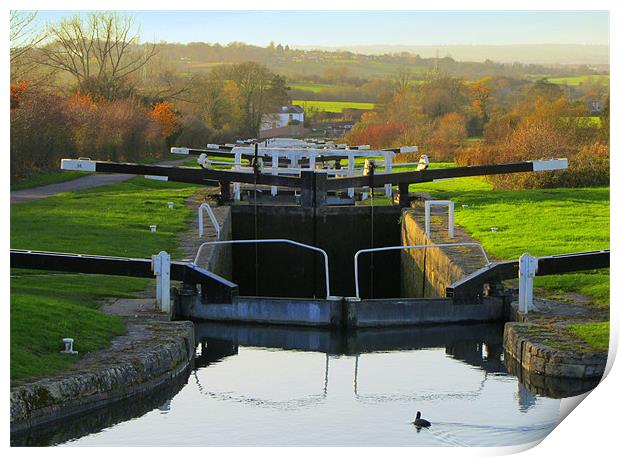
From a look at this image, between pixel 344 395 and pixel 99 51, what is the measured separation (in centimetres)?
3228

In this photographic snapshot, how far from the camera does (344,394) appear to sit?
1102 centimetres

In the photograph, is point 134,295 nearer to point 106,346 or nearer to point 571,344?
point 106,346

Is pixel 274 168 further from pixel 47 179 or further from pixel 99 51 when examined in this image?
pixel 99 51

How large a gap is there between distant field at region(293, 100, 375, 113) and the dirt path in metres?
17.0

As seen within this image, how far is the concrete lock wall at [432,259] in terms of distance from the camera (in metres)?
14.9

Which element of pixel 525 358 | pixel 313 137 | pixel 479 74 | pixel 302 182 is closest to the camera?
pixel 525 358

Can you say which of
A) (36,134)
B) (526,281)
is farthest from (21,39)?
(526,281)

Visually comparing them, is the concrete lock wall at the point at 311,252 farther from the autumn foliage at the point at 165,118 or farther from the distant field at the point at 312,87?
the distant field at the point at 312,87

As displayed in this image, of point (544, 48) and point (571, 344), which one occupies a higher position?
point (544, 48)

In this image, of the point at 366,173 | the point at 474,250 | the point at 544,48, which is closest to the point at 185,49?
the point at 544,48

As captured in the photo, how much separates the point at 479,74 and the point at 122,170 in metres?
36.5

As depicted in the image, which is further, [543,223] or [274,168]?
[274,168]

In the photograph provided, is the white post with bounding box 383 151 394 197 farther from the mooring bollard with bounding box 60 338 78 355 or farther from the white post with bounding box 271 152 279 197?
the mooring bollard with bounding box 60 338 78 355
